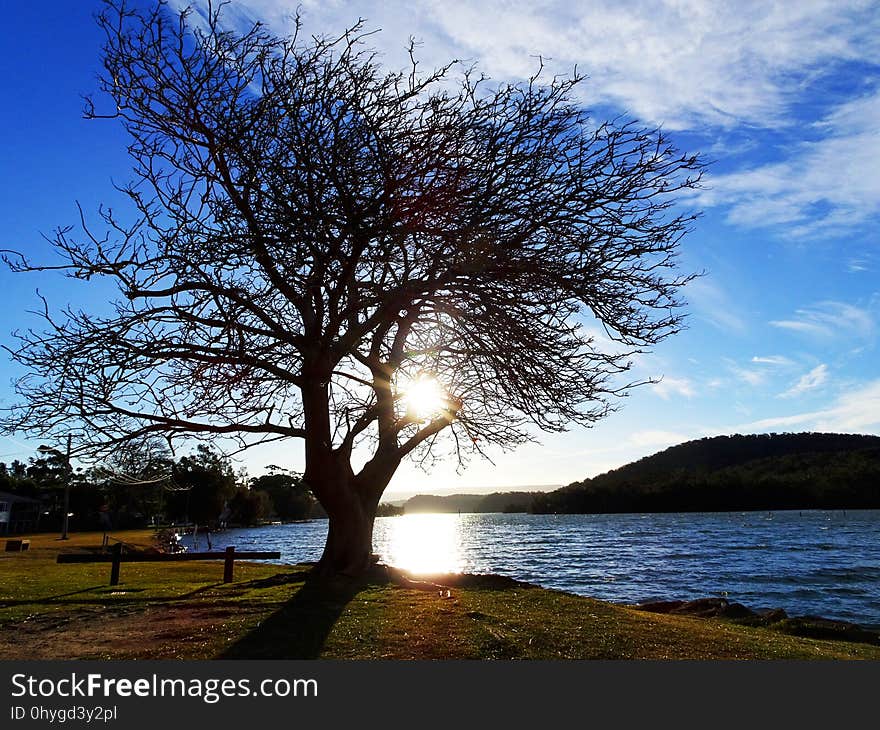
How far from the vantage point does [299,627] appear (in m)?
8.44

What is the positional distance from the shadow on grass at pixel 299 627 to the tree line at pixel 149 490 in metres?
3.01

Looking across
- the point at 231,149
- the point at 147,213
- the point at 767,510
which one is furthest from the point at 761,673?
the point at 767,510

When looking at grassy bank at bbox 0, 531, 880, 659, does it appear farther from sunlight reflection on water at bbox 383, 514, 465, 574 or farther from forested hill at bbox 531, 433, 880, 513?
forested hill at bbox 531, 433, 880, 513

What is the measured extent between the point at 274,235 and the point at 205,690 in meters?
5.77

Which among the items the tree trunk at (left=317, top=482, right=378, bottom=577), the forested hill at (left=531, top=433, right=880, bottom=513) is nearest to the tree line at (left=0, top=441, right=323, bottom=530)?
the tree trunk at (left=317, top=482, right=378, bottom=577)

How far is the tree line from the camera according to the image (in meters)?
12.7

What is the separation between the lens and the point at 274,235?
29.7ft

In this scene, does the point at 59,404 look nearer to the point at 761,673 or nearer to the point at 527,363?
the point at 527,363

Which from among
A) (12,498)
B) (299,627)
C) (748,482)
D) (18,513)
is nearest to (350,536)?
(299,627)

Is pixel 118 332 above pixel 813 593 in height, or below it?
above

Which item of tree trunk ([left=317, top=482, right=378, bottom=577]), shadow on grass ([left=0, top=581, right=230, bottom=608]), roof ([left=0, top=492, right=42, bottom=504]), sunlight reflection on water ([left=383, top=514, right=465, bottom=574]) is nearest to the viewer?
shadow on grass ([left=0, top=581, right=230, bottom=608])

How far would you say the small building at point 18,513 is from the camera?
Answer: 66.7 meters

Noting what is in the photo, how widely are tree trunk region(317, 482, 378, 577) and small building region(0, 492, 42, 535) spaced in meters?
66.1

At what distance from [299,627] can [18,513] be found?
3175 inches
